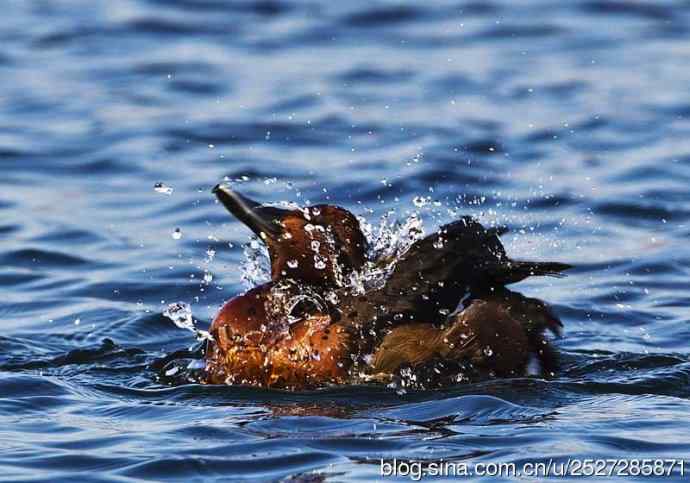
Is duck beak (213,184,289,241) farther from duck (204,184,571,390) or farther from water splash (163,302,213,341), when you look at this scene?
water splash (163,302,213,341)

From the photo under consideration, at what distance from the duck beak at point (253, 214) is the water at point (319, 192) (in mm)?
689

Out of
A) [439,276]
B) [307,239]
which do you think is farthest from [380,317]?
[307,239]

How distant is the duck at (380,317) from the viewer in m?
6.76

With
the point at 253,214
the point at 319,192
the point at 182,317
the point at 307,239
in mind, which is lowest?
the point at 182,317

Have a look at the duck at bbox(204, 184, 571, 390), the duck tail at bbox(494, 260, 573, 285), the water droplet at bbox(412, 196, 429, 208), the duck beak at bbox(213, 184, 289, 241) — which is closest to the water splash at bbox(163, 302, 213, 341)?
the duck beak at bbox(213, 184, 289, 241)

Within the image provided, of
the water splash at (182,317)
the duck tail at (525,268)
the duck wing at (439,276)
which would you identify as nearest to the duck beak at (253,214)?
the duck wing at (439,276)

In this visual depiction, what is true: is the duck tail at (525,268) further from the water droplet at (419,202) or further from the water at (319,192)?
the water droplet at (419,202)

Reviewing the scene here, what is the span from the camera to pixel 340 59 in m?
14.4

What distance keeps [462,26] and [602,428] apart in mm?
9385

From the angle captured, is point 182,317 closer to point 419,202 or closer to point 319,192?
point 419,202

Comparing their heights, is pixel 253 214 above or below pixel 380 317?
above

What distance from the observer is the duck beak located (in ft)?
24.2

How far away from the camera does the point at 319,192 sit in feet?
35.8

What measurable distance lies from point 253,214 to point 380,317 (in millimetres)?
933
